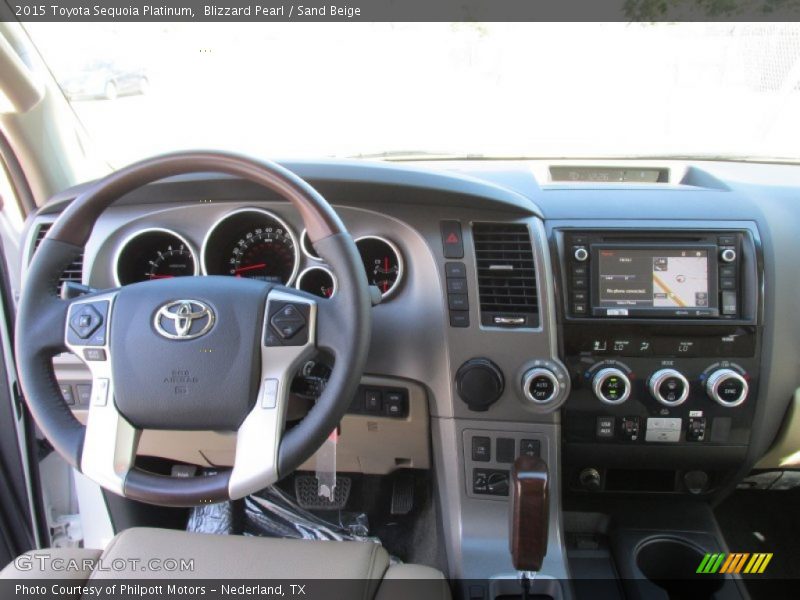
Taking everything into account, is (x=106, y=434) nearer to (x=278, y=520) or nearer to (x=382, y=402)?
(x=382, y=402)

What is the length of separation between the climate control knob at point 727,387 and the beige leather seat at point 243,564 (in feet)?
3.16

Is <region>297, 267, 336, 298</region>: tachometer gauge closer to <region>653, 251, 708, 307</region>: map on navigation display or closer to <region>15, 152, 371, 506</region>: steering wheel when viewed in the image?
<region>15, 152, 371, 506</region>: steering wheel

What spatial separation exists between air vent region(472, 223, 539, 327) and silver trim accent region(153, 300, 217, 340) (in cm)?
77

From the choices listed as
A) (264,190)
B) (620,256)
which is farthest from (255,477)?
(620,256)

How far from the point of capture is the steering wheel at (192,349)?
1.25 m

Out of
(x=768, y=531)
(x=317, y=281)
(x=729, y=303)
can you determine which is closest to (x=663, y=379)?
(x=729, y=303)

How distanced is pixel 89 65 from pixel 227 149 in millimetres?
1023

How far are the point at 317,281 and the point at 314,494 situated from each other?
3.43 feet

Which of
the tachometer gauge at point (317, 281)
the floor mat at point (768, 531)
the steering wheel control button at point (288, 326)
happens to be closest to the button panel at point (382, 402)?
the tachometer gauge at point (317, 281)

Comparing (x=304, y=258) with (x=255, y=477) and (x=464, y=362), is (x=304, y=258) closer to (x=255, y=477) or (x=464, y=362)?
(x=464, y=362)

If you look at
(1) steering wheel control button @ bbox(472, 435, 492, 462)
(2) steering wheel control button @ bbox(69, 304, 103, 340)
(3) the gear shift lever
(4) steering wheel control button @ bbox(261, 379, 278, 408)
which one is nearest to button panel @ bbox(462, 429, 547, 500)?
(1) steering wheel control button @ bbox(472, 435, 492, 462)

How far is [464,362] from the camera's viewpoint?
1713 mm

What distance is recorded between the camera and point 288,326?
131 centimetres

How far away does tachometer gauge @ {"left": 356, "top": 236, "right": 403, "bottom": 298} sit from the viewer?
1.74 m
